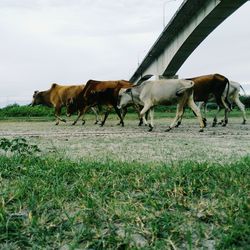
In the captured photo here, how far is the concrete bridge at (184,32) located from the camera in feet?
61.7

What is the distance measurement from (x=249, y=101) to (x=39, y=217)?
32868mm

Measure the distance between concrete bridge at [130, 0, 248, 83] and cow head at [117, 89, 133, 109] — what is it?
6444 mm

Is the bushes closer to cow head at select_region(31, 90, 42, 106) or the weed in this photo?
cow head at select_region(31, 90, 42, 106)

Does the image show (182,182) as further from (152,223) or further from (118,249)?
(118,249)

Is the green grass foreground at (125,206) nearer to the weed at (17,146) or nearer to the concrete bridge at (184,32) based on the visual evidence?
the weed at (17,146)

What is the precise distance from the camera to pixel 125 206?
3.07 metres

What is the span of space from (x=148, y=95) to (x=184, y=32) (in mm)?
11749

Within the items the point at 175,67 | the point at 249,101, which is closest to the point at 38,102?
the point at 175,67

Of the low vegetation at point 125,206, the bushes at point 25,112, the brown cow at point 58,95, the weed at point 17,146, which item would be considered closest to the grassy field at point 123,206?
the low vegetation at point 125,206

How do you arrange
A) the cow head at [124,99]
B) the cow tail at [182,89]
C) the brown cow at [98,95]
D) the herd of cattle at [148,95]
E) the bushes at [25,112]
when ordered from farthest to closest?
the bushes at [25,112] < the brown cow at [98,95] < the cow head at [124,99] < the herd of cattle at [148,95] < the cow tail at [182,89]

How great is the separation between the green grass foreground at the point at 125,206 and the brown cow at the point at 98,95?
998 centimetres

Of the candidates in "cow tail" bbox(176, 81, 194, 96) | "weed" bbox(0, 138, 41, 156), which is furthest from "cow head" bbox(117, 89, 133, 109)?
"weed" bbox(0, 138, 41, 156)

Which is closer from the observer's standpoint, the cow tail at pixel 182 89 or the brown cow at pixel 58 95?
the cow tail at pixel 182 89

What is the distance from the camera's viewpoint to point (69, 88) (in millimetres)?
17625
